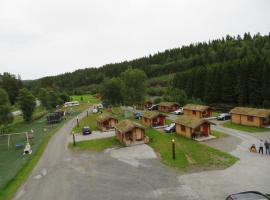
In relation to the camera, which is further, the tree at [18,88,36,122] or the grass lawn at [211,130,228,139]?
the tree at [18,88,36,122]

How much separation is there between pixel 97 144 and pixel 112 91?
144 ft

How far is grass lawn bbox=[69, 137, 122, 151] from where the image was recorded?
4156 cm

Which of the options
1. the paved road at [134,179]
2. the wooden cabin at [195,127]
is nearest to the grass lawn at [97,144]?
the paved road at [134,179]

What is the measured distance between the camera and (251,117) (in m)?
49.0

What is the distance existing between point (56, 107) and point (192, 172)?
90.2 meters

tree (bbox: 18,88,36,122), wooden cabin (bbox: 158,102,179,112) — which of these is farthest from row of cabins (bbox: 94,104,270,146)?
tree (bbox: 18,88,36,122)

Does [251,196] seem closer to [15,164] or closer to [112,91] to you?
[15,164]

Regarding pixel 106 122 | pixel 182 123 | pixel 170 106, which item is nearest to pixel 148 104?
pixel 170 106

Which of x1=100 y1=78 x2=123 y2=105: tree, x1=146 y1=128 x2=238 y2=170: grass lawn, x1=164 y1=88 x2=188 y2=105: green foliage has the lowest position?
x1=146 y1=128 x2=238 y2=170: grass lawn

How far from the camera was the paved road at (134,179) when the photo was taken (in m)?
22.6

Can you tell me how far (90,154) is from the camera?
38.0 meters

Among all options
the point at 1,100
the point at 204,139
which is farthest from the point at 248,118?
the point at 1,100

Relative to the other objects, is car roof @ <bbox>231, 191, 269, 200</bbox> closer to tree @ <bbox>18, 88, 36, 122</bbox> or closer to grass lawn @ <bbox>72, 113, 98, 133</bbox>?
grass lawn @ <bbox>72, 113, 98, 133</bbox>

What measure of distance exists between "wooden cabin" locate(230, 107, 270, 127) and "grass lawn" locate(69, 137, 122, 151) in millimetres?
25223
